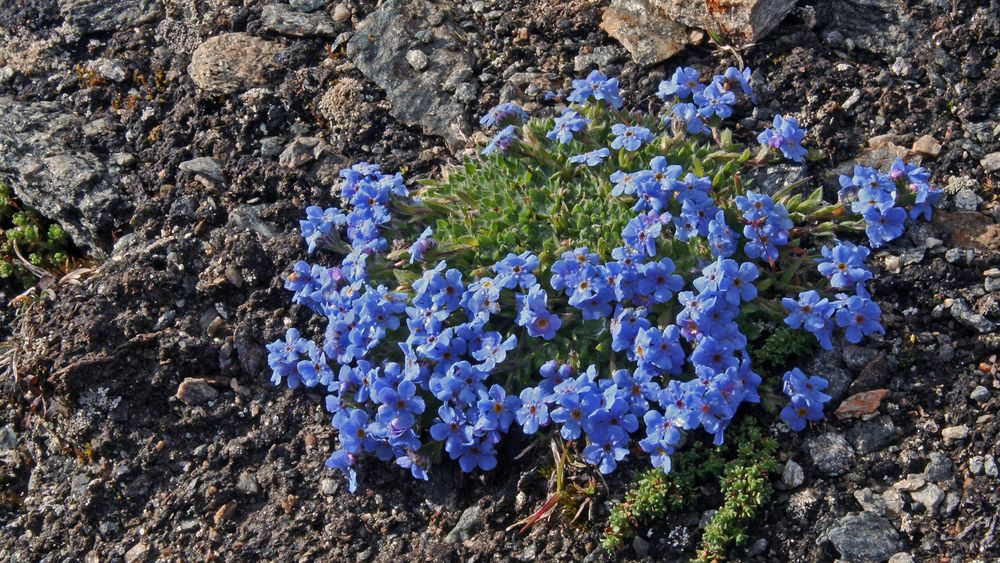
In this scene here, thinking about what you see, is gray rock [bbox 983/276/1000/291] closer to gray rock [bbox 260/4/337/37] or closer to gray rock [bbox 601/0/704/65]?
gray rock [bbox 601/0/704/65]

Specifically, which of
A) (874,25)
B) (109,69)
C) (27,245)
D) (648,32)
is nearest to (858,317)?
(874,25)

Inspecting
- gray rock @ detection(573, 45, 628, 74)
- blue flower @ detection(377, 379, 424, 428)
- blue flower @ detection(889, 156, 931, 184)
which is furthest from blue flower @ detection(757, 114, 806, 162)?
blue flower @ detection(377, 379, 424, 428)

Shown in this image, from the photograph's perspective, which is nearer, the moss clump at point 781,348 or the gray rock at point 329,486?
the moss clump at point 781,348

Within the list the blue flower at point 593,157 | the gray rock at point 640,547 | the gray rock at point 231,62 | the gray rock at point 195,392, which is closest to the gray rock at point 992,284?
the blue flower at point 593,157

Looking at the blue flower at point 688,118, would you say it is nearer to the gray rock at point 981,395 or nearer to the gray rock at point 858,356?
the gray rock at point 858,356

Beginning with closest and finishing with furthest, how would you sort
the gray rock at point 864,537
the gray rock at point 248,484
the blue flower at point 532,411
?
the gray rock at point 864,537, the blue flower at point 532,411, the gray rock at point 248,484

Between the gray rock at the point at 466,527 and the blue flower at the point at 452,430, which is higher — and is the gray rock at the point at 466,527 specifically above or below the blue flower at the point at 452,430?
below

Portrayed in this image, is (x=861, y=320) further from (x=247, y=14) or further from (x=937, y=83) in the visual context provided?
(x=247, y=14)
